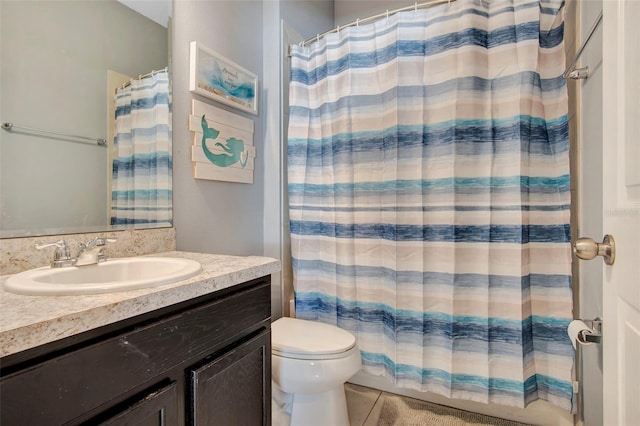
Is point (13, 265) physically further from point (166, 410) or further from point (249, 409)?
point (249, 409)

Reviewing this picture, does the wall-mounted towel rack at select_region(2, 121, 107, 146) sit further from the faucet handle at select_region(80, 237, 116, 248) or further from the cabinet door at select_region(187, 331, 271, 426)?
the cabinet door at select_region(187, 331, 271, 426)

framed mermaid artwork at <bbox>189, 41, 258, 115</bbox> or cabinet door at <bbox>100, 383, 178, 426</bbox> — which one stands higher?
framed mermaid artwork at <bbox>189, 41, 258, 115</bbox>

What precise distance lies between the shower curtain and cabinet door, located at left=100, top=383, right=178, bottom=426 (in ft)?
2.23

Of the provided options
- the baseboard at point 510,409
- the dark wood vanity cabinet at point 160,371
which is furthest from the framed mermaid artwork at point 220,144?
the baseboard at point 510,409

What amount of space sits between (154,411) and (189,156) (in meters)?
1.00

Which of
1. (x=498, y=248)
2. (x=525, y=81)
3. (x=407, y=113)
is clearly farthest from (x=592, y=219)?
(x=407, y=113)

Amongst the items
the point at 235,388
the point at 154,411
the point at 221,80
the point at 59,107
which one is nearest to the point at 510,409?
the point at 235,388

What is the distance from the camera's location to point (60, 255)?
86 centimetres

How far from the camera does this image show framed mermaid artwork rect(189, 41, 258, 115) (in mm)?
1333

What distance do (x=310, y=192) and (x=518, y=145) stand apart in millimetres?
1023

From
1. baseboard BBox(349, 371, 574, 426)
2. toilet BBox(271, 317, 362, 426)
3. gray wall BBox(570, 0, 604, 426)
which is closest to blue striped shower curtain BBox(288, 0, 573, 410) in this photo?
gray wall BBox(570, 0, 604, 426)

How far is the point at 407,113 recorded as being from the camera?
1.49 meters

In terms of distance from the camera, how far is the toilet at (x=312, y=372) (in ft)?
4.01

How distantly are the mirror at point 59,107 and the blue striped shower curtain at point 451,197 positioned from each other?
99 centimetres
